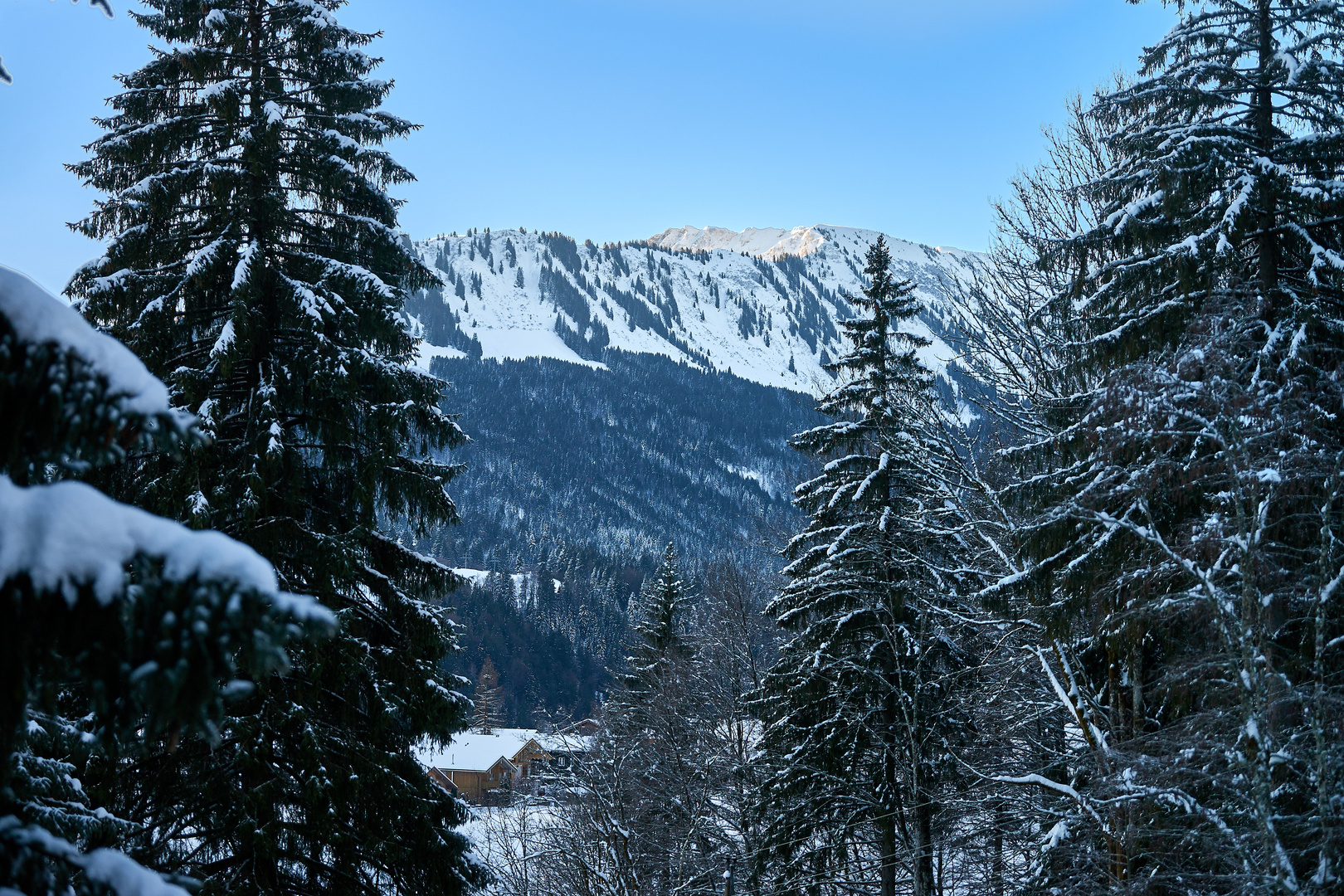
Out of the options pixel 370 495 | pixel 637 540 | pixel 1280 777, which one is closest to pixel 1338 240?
pixel 1280 777

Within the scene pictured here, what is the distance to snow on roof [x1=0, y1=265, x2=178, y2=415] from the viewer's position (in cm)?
155

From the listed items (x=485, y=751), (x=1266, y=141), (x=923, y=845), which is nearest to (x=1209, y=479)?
(x=1266, y=141)

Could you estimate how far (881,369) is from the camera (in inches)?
549

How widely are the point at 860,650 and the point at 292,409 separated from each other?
1018 centimetres

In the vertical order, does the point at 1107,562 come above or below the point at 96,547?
above

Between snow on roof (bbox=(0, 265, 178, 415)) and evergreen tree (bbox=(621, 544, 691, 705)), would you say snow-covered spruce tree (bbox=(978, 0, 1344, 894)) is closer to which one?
snow on roof (bbox=(0, 265, 178, 415))

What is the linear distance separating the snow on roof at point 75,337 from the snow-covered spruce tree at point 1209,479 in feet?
20.4

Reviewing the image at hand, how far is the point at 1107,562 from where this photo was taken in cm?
Answer: 758

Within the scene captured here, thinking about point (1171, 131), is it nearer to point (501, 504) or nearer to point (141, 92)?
point (141, 92)

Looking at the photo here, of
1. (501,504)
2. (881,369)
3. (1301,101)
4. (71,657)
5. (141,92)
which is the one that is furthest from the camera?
(501,504)

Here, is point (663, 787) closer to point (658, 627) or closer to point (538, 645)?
point (658, 627)

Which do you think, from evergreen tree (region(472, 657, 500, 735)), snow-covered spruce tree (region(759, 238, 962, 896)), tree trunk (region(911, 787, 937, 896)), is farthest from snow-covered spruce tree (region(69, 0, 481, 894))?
evergreen tree (region(472, 657, 500, 735))

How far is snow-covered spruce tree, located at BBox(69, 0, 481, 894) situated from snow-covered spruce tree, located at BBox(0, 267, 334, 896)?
5.10 meters

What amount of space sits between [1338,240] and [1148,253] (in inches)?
65.6
